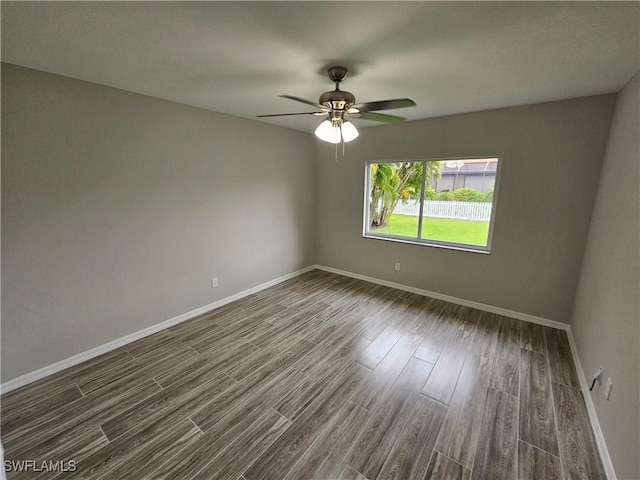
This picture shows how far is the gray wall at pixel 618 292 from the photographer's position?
4.47ft

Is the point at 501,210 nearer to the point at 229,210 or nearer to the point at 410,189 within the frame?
the point at 410,189

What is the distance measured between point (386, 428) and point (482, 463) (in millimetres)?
549

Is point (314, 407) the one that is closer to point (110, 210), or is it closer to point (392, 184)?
point (110, 210)

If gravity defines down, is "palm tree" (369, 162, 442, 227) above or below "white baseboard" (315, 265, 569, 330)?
above

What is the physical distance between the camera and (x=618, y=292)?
1720 millimetres

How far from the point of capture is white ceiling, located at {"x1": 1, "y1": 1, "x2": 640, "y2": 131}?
1295 mm

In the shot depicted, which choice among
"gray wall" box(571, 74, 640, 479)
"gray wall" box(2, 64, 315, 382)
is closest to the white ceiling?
"gray wall" box(2, 64, 315, 382)

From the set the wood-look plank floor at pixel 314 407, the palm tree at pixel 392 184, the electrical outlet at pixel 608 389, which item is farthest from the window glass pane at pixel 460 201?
the electrical outlet at pixel 608 389

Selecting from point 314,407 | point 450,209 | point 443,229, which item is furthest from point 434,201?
point 314,407

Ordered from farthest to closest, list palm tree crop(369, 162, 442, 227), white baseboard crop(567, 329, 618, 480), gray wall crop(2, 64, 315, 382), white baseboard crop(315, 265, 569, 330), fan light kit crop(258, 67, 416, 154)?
palm tree crop(369, 162, 442, 227) → white baseboard crop(315, 265, 569, 330) → gray wall crop(2, 64, 315, 382) → fan light kit crop(258, 67, 416, 154) → white baseboard crop(567, 329, 618, 480)

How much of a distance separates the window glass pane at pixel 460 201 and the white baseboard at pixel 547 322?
0.79m

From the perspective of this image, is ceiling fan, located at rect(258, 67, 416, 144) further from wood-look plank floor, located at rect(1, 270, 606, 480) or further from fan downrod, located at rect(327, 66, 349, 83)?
wood-look plank floor, located at rect(1, 270, 606, 480)

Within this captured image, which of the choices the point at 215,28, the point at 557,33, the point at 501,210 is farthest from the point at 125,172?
the point at 501,210

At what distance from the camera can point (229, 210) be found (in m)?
3.42
